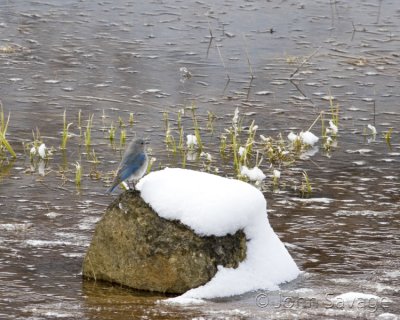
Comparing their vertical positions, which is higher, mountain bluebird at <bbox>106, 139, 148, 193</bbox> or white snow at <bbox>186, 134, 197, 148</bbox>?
mountain bluebird at <bbox>106, 139, 148, 193</bbox>

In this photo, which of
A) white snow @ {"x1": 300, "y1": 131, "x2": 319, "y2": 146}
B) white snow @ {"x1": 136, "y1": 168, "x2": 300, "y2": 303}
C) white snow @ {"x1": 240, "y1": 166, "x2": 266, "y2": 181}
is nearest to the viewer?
white snow @ {"x1": 136, "y1": 168, "x2": 300, "y2": 303}

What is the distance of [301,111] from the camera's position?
14320 mm

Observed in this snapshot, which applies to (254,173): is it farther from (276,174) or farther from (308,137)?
(308,137)

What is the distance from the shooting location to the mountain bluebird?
8.40 m

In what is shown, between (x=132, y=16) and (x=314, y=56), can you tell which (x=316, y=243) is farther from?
(x=132, y=16)

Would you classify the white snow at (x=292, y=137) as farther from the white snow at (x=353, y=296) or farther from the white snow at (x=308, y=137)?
the white snow at (x=353, y=296)

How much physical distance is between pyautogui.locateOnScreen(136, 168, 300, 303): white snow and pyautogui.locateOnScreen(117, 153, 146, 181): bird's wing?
13 cm

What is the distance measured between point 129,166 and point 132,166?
28 mm

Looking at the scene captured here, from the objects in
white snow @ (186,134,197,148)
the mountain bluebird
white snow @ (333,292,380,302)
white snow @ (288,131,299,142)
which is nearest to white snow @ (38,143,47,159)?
white snow @ (186,134,197,148)

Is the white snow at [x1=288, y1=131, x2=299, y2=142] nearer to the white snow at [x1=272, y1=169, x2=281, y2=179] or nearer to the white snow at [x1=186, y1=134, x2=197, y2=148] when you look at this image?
the white snow at [x1=186, y1=134, x2=197, y2=148]

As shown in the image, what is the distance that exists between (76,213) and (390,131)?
15.1 feet

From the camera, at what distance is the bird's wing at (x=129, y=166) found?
839cm

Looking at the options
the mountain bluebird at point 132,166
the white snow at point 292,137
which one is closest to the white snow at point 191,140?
the white snow at point 292,137

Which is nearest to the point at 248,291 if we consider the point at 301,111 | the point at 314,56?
the point at 301,111
